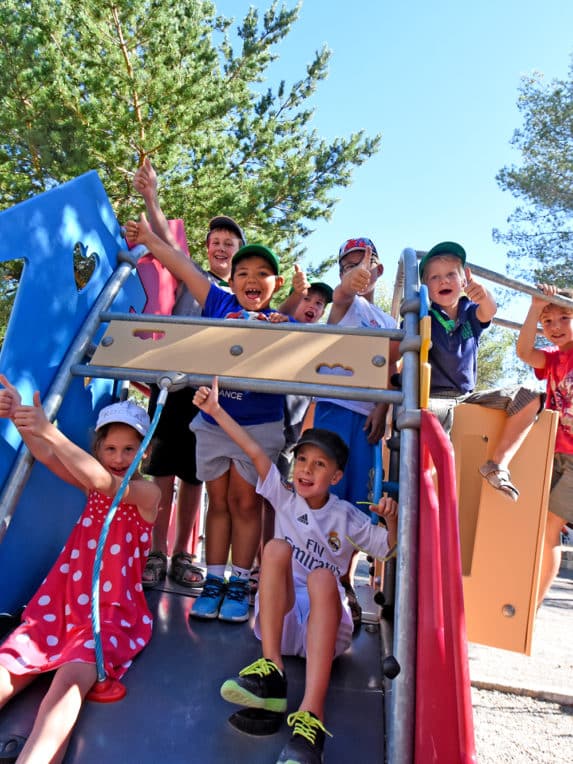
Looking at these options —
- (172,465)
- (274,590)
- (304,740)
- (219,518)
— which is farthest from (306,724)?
(172,465)

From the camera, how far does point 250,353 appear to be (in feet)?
7.76

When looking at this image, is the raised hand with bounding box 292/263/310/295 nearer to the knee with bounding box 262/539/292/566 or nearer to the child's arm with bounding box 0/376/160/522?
the child's arm with bounding box 0/376/160/522

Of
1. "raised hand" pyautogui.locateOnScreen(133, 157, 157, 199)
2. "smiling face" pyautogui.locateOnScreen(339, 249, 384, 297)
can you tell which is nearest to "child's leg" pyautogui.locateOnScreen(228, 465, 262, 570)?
"smiling face" pyautogui.locateOnScreen(339, 249, 384, 297)

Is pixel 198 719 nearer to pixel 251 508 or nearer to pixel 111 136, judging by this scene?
pixel 251 508

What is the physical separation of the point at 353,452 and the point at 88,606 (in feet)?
4.43

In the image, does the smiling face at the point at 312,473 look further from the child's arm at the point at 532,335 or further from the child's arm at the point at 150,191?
the child's arm at the point at 150,191

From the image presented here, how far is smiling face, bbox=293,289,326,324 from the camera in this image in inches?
131

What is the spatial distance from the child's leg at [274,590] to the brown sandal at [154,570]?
2.93ft

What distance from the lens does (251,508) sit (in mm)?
2729

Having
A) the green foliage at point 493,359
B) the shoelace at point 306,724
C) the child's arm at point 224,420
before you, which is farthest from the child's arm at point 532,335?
the green foliage at point 493,359

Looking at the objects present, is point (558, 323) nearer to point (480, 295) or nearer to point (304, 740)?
point (480, 295)

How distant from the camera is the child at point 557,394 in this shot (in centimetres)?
304

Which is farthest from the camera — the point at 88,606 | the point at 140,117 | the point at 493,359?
the point at 493,359

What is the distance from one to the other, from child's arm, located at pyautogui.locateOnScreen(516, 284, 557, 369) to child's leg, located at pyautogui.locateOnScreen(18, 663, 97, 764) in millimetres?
2395
